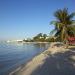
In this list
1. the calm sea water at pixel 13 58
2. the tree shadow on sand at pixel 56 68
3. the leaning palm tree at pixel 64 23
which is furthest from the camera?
the leaning palm tree at pixel 64 23

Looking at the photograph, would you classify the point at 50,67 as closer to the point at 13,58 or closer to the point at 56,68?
the point at 56,68

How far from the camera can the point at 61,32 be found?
36781 millimetres

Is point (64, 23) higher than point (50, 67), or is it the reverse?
point (64, 23)

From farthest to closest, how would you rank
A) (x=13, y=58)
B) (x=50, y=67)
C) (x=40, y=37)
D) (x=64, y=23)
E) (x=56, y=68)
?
(x=40, y=37)
(x=64, y=23)
(x=13, y=58)
(x=50, y=67)
(x=56, y=68)

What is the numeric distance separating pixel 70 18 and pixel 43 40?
358 feet

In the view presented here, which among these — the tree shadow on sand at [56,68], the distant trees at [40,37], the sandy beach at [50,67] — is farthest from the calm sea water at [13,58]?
the distant trees at [40,37]

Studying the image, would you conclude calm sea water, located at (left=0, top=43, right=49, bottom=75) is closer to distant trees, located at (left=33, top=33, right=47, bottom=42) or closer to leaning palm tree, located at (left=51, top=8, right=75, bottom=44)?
leaning palm tree, located at (left=51, top=8, right=75, bottom=44)

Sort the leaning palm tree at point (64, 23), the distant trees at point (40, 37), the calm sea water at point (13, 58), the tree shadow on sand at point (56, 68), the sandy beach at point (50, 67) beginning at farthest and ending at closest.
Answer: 1. the distant trees at point (40, 37)
2. the leaning palm tree at point (64, 23)
3. the calm sea water at point (13, 58)
4. the sandy beach at point (50, 67)
5. the tree shadow on sand at point (56, 68)

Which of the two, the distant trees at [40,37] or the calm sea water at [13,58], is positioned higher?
the distant trees at [40,37]

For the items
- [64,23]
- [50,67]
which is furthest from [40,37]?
[50,67]

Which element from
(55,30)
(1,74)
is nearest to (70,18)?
(55,30)

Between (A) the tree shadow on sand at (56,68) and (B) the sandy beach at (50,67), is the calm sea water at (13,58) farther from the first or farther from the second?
(A) the tree shadow on sand at (56,68)

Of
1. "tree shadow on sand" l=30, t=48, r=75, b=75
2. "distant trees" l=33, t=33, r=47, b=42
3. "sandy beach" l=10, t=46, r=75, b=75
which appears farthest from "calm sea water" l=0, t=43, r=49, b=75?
"distant trees" l=33, t=33, r=47, b=42

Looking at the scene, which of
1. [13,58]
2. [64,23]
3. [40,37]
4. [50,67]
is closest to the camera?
[50,67]
